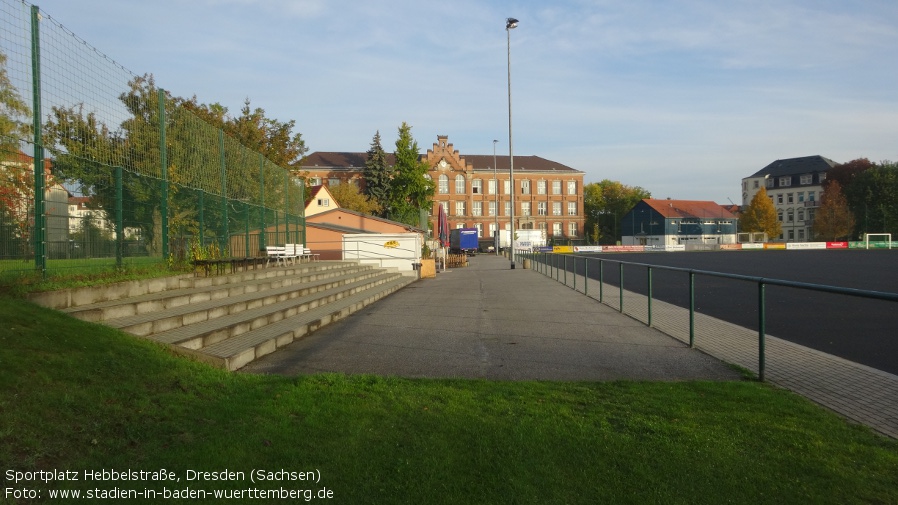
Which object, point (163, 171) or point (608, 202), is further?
point (608, 202)

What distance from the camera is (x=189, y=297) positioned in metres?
9.23

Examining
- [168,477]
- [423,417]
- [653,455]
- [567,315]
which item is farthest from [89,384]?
[567,315]

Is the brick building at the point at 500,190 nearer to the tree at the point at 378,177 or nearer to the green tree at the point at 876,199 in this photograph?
the tree at the point at 378,177

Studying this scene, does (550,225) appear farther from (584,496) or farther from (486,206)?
(584,496)

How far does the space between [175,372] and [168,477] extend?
206cm

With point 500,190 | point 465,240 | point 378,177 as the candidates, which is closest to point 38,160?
point 465,240

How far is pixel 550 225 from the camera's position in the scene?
101 meters

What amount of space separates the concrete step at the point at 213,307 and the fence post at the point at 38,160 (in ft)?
4.49

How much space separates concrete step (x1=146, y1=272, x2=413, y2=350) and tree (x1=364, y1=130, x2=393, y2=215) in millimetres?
63794

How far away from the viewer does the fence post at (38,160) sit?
7664 mm

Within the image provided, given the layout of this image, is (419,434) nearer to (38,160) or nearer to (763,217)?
(38,160)

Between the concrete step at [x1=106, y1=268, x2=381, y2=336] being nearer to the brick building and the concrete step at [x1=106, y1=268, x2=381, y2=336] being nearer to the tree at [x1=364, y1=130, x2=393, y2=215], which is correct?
the tree at [x1=364, y1=130, x2=393, y2=215]

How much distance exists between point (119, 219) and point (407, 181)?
64153 millimetres

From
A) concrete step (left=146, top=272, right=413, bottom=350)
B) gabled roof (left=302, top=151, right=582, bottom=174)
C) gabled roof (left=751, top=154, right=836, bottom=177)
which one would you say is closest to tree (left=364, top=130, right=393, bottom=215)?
gabled roof (left=302, top=151, right=582, bottom=174)
